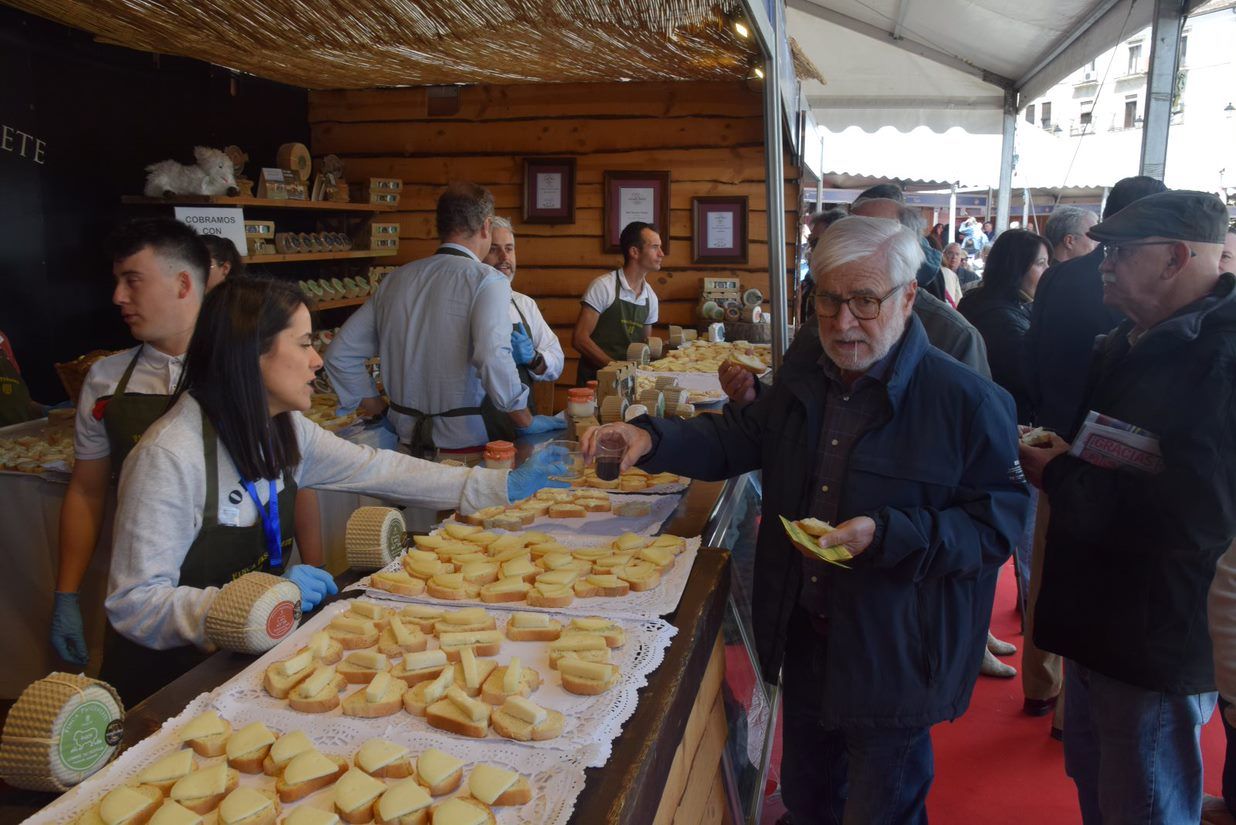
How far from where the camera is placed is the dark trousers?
2.04 metres

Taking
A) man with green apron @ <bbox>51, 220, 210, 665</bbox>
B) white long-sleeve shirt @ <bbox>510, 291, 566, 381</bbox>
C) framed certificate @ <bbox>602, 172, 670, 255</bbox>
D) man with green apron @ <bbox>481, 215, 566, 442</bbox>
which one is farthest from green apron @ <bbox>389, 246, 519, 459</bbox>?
framed certificate @ <bbox>602, 172, 670, 255</bbox>

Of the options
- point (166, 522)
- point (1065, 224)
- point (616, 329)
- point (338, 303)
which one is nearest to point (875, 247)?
point (166, 522)

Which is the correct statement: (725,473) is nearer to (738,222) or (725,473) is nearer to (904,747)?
(904,747)

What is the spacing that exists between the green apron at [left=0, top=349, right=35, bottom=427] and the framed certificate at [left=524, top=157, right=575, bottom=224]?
3844 mm

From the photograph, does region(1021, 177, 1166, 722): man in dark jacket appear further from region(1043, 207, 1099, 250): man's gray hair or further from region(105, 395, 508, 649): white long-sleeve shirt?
region(105, 395, 508, 649): white long-sleeve shirt

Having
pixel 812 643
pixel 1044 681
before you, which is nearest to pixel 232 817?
pixel 812 643

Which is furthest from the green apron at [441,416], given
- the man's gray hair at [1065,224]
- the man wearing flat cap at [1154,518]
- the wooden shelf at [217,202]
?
the man's gray hair at [1065,224]

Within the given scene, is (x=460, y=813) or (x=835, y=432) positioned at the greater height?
(x=835, y=432)

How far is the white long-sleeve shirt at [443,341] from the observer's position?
11.4 ft

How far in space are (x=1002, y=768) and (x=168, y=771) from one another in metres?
3.08

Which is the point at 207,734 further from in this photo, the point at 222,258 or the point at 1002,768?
the point at 1002,768

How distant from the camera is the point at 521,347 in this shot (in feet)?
12.3

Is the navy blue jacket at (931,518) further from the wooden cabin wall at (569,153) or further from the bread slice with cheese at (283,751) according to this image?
the wooden cabin wall at (569,153)

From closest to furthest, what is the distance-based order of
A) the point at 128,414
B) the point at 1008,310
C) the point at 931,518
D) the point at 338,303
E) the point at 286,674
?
the point at 286,674 < the point at 931,518 < the point at 128,414 < the point at 1008,310 < the point at 338,303
